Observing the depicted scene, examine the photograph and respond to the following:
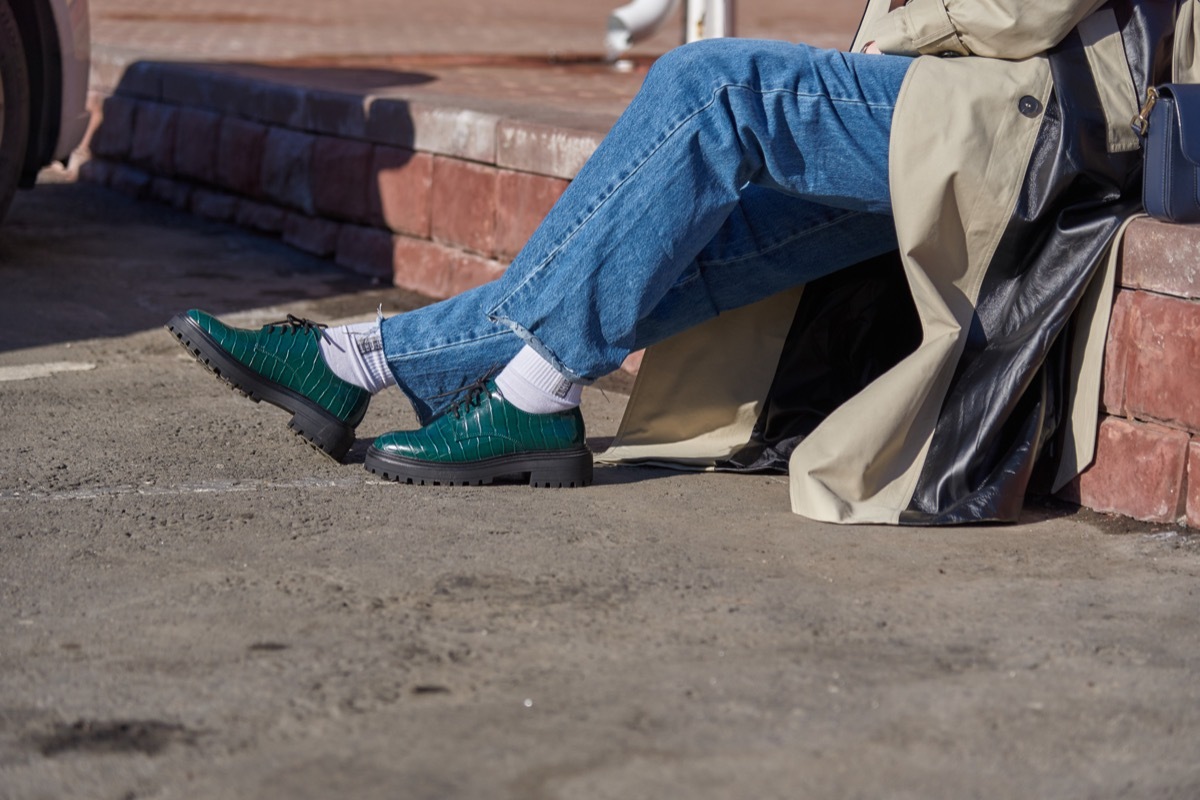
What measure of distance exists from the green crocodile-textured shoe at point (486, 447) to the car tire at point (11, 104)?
244 centimetres

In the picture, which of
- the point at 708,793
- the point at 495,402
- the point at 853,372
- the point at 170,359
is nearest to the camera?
the point at 708,793

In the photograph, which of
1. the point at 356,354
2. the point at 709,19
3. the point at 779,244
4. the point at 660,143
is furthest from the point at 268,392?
the point at 709,19

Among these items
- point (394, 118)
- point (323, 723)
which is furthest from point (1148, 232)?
point (394, 118)

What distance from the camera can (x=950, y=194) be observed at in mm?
2766

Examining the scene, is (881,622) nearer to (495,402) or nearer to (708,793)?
(708,793)

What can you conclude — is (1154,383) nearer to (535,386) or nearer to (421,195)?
(535,386)

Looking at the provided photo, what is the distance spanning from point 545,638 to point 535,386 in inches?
31.7

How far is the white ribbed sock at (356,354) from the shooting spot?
122 inches

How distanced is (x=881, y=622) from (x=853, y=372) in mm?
990

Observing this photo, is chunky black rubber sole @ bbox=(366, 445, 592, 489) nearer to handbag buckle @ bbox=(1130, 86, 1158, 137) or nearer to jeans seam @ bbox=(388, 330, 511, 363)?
jeans seam @ bbox=(388, 330, 511, 363)

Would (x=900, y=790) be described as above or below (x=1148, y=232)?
below

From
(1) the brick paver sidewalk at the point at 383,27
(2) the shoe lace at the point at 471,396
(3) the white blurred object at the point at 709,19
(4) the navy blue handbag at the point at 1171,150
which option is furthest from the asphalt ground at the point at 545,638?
(1) the brick paver sidewalk at the point at 383,27

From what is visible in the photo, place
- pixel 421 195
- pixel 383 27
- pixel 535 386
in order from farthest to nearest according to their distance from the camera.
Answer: pixel 383 27 → pixel 421 195 → pixel 535 386

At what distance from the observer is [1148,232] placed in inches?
111
